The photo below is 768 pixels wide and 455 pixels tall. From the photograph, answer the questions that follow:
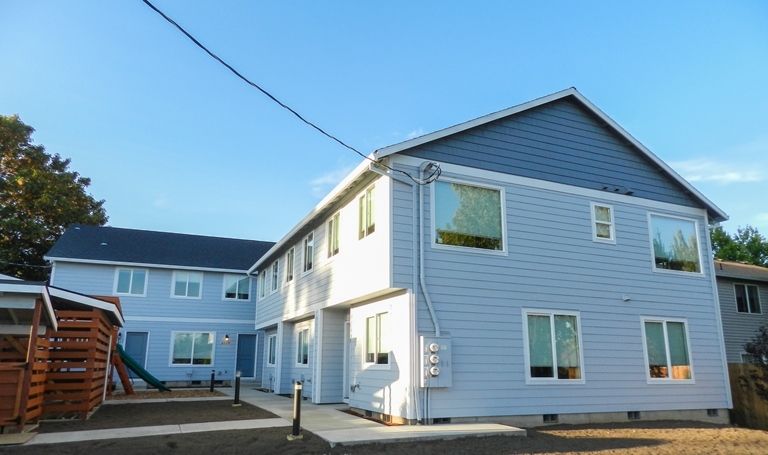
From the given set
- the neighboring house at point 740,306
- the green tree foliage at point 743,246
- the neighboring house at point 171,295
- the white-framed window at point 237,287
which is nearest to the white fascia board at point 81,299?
the neighboring house at point 171,295

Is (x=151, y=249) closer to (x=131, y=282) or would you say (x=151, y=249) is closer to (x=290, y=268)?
(x=131, y=282)

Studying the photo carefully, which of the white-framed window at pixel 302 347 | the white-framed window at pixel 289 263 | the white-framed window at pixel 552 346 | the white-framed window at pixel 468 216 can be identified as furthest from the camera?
the white-framed window at pixel 289 263

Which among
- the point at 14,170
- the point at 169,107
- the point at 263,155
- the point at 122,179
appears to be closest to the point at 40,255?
the point at 14,170

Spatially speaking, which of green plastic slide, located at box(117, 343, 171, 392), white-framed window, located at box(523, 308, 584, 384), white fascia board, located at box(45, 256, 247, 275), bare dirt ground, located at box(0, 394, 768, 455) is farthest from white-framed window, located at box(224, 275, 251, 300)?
white-framed window, located at box(523, 308, 584, 384)

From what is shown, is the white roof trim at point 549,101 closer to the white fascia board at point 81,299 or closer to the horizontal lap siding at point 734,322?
the white fascia board at point 81,299

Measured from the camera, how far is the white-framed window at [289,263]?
1785cm

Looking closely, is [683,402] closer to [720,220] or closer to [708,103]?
[720,220]

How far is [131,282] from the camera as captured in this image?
2353 centimetres

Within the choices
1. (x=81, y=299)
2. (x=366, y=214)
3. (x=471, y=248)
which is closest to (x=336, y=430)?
(x=471, y=248)

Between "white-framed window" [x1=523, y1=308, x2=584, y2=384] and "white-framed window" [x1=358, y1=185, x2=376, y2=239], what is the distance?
3629 mm

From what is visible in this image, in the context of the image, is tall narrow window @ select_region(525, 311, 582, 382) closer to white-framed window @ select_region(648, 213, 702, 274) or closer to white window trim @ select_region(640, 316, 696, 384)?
white window trim @ select_region(640, 316, 696, 384)

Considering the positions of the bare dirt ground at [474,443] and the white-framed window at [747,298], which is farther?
the white-framed window at [747,298]

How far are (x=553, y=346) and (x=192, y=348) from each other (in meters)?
17.6

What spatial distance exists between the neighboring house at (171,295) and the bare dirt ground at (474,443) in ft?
41.5
